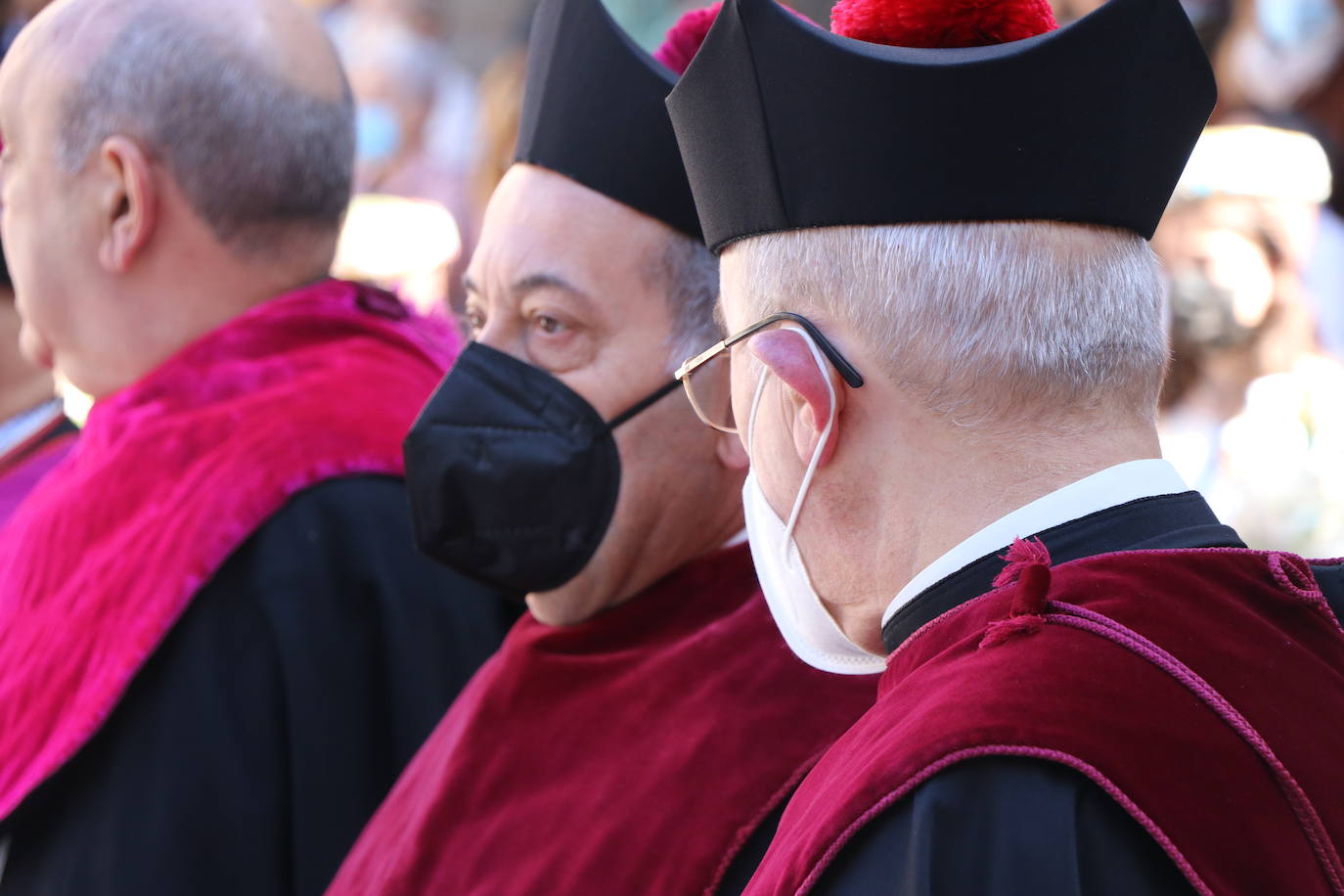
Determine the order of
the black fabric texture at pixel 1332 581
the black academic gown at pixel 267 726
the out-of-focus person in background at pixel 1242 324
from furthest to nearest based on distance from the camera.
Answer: the out-of-focus person in background at pixel 1242 324 < the black academic gown at pixel 267 726 < the black fabric texture at pixel 1332 581

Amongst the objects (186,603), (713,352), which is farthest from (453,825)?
(713,352)

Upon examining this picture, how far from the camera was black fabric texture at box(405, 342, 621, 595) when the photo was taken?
2.08m

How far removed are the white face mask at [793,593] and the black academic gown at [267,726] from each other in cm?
104

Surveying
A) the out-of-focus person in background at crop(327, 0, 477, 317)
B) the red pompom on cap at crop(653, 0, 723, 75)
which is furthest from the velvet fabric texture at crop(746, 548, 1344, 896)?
the out-of-focus person in background at crop(327, 0, 477, 317)

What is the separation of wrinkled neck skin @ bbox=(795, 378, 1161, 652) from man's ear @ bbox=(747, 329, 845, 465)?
0.06 ft

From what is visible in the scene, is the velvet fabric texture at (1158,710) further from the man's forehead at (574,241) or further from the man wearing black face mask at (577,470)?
the man's forehead at (574,241)

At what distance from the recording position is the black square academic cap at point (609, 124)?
206 cm

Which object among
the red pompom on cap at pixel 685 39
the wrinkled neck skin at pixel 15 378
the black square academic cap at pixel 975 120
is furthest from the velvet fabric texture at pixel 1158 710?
the wrinkled neck skin at pixel 15 378

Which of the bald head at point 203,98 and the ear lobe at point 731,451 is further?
the bald head at point 203,98

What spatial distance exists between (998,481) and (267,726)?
146cm

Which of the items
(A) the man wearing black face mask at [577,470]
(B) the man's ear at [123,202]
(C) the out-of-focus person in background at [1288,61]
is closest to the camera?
(A) the man wearing black face mask at [577,470]

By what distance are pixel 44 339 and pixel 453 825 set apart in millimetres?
1350

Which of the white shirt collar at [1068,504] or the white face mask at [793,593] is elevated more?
the white shirt collar at [1068,504]

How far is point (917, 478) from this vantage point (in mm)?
1342
